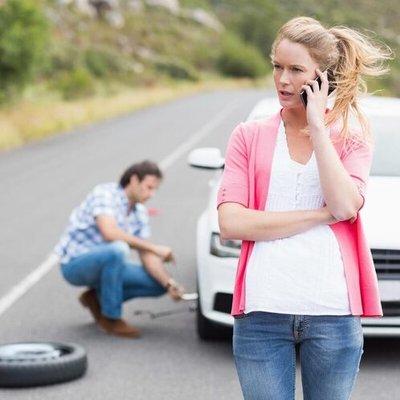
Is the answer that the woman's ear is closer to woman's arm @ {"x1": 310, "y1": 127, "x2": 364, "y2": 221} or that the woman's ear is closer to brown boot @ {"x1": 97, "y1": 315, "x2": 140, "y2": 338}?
woman's arm @ {"x1": 310, "y1": 127, "x2": 364, "y2": 221}

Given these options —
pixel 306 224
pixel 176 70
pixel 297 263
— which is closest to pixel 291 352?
pixel 297 263

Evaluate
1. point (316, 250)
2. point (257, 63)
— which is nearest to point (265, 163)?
point (316, 250)

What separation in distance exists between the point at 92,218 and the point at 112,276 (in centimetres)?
43

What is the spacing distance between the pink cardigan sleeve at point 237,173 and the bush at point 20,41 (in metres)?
29.9

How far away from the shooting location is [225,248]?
7.80 meters

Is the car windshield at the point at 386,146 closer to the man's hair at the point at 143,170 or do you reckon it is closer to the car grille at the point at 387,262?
the car grille at the point at 387,262

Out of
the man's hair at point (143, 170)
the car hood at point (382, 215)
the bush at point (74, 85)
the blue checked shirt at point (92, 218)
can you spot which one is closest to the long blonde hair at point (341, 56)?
the car hood at point (382, 215)

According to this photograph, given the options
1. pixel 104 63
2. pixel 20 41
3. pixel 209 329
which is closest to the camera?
pixel 209 329

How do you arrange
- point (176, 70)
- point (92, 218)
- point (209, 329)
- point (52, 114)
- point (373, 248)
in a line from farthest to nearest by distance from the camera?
point (176, 70), point (52, 114), point (92, 218), point (209, 329), point (373, 248)

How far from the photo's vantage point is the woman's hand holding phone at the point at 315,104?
145 inches

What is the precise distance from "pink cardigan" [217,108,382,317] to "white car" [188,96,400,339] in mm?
3486

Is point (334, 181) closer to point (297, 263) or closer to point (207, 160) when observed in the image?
point (297, 263)

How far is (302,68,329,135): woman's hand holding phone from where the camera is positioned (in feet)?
12.1

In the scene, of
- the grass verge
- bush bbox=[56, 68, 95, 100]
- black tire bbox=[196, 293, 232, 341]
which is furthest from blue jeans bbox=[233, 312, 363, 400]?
bush bbox=[56, 68, 95, 100]
